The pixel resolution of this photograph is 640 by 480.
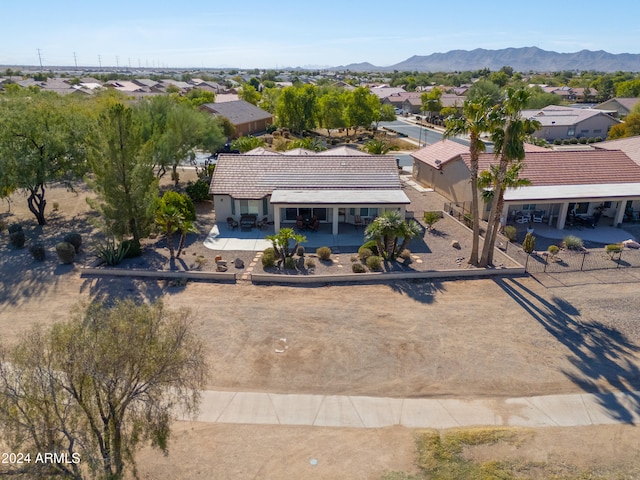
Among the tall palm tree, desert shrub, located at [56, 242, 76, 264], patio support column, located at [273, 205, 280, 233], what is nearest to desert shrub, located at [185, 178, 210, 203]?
patio support column, located at [273, 205, 280, 233]

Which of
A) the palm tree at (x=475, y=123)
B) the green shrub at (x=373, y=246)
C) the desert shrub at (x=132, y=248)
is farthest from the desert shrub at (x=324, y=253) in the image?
the desert shrub at (x=132, y=248)

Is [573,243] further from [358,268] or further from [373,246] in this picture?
[358,268]

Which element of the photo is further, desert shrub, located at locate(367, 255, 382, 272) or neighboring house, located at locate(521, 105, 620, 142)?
neighboring house, located at locate(521, 105, 620, 142)

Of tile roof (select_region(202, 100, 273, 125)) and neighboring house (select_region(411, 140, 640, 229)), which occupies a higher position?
tile roof (select_region(202, 100, 273, 125))

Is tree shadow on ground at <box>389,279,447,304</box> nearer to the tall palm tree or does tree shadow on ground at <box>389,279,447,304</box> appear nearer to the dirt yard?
the dirt yard

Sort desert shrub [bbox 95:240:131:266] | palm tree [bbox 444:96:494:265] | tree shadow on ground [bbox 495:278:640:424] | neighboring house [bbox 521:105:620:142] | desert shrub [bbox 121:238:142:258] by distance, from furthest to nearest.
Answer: neighboring house [bbox 521:105:620:142]
desert shrub [bbox 121:238:142:258]
desert shrub [bbox 95:240:131:266]
palm tree [bbox 444:96:494:265]
tree shadow on ground [bbox 495:278:640:424]

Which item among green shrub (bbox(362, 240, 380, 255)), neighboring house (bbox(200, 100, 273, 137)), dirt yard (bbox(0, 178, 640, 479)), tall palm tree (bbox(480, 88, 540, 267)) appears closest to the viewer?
dirt yard (bbox(0, 178, 640, 479))
